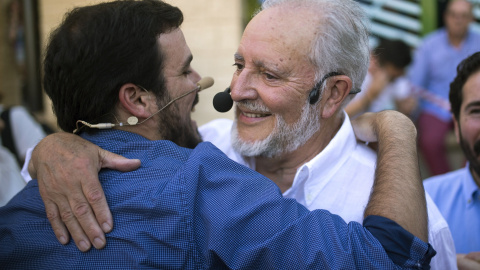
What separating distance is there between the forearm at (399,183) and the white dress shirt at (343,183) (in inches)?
7.7

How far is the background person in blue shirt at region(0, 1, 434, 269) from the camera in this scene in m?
1.82

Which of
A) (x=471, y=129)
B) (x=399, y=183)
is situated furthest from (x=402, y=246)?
(x=471, y=129)

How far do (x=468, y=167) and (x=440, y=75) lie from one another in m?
3.67

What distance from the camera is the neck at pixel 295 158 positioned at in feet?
8.66

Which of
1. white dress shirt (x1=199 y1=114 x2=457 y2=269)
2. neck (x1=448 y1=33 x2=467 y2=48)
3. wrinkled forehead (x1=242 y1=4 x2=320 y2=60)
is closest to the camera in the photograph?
white dress shirt (x1=199 y1=114 x2=457 y2=269)

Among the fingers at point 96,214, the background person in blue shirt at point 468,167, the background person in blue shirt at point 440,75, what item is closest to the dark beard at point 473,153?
the background person in blue shirt at point 468,167

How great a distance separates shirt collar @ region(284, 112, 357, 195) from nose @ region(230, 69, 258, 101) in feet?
1.35

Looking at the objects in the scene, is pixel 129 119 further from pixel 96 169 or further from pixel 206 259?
pixel 206 259

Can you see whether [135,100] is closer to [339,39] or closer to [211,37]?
[339,39]

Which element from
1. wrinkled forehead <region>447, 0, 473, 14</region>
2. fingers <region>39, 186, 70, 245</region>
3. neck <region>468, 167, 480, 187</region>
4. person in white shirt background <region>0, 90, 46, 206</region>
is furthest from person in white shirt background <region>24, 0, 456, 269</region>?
wrinkled forehead <region>447, 0, 473, 14</region>

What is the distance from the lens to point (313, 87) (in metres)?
2.52

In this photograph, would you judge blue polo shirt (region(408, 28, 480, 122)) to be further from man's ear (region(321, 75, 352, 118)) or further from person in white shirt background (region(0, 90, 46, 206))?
person in white shirt background (region(0, 90, 46, 206))

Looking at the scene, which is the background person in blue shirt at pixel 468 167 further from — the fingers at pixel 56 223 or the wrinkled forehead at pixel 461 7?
the wrinkled forehead at pixel 461 7

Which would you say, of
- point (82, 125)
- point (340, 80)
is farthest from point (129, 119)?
point (340, 80)
